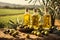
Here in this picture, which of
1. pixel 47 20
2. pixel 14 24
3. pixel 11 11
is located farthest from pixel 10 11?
pixel 47 20

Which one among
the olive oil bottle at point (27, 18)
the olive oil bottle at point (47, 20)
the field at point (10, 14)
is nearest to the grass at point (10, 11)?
the field at point (10, 14)

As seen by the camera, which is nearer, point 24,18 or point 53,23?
point 24,18

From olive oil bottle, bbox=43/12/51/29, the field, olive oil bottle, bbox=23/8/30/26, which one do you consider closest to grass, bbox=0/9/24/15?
the field

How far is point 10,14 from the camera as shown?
1454 mm

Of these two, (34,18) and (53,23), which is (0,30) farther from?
(53,23)

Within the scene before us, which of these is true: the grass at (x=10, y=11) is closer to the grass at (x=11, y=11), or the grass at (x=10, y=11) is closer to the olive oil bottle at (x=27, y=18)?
the grass at (x=11, y=11)

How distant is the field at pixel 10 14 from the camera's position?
1.42 metres

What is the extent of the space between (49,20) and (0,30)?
382 mm

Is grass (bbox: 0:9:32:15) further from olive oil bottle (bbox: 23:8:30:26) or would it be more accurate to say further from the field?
olive oil bottle (bbox: 23:8:30:26)

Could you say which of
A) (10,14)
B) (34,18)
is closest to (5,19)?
(10,14)

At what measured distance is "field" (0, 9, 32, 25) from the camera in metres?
1.42

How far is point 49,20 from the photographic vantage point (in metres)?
1.41

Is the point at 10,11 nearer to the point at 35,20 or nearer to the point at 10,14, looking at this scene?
the point at 10,14

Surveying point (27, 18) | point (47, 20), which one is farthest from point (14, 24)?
point (47, 20)
